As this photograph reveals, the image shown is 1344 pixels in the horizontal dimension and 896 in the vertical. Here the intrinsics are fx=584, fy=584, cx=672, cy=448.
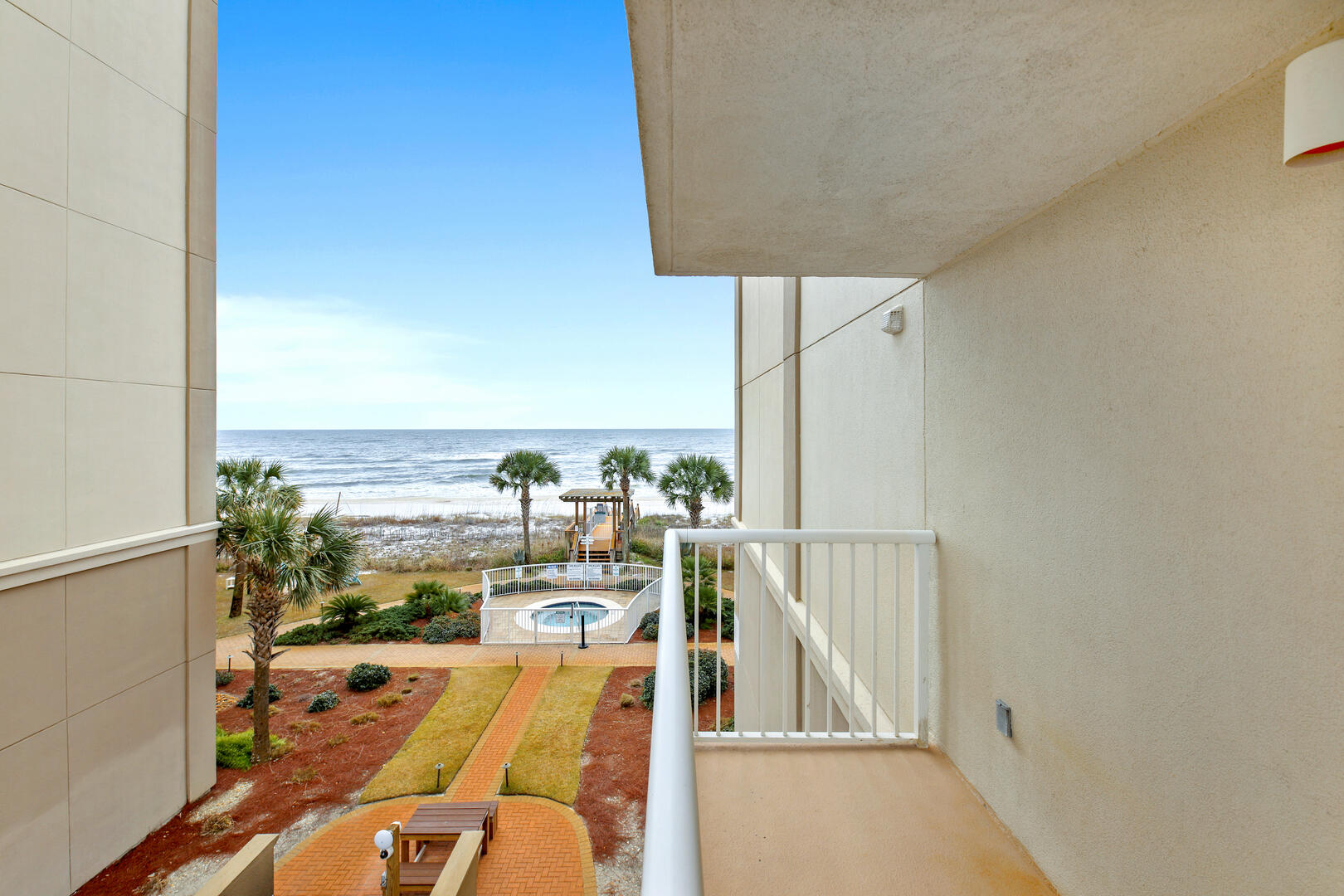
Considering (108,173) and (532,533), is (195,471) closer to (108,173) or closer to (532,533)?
(108,173)

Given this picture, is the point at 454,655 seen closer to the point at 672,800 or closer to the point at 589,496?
the point at 589,496

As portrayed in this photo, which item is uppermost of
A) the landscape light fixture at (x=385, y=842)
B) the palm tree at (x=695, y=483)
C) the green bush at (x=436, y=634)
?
the palm tree at (x=695, y=483)

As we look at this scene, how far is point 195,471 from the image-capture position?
22.4 feet

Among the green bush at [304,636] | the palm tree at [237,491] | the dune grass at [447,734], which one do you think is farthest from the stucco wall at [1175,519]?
the green bush at [304,636]

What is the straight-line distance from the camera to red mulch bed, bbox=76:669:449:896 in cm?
617

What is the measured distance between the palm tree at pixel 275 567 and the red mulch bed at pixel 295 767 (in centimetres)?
68

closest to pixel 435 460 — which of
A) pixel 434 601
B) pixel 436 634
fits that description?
pixel 434 601

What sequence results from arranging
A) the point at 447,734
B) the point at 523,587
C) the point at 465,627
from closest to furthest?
the point at 447,734, the point at 465,627, the point at 523,587

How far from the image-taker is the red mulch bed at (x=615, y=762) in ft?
22.5

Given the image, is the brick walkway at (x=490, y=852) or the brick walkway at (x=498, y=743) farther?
the brick walkway at (x=498, y=743)

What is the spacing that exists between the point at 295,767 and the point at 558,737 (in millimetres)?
3676

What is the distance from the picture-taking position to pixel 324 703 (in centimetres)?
1016

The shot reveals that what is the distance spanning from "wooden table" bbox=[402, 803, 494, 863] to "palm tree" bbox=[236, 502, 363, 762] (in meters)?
3.71

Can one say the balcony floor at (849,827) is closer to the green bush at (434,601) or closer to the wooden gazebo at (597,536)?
the green bush at (434,601)
